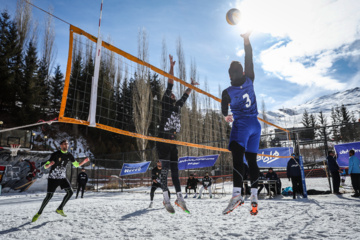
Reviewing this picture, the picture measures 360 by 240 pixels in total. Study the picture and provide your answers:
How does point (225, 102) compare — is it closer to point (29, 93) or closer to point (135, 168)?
point (135, 168)

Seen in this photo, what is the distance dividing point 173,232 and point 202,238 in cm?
61

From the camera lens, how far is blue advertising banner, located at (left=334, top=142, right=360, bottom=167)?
898 centimetres

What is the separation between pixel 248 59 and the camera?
285cm

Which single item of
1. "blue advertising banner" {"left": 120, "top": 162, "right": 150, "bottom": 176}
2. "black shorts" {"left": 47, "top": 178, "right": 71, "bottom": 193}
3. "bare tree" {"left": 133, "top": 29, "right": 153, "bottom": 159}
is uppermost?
"bare tree" {"left": 133, "top": 29, "right": 153, "bottom": 159}

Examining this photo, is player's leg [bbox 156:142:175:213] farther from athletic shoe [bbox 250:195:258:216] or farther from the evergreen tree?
the evergreen tree

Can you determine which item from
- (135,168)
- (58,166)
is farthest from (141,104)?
(58,166)

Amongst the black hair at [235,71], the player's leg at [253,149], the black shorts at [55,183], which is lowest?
the black shorts at [55,183]

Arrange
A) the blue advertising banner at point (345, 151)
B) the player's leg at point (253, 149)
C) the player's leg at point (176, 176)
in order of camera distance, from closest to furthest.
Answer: the player's leg at point (253, 149) < the player's leg at point (176, 176) < the blue advertising banner at point (345, 151)

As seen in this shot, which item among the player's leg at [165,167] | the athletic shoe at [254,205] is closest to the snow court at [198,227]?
the player's leg at [165,167]

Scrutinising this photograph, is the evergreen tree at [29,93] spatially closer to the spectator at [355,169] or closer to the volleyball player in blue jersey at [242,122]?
the volleyball player in blue jersey at [242,122]

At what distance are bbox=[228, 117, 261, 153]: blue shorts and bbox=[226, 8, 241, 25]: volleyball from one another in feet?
3.97

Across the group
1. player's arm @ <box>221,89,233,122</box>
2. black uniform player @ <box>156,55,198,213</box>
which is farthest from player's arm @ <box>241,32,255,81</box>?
black uniform player @ <box>156,55,198,213</box>

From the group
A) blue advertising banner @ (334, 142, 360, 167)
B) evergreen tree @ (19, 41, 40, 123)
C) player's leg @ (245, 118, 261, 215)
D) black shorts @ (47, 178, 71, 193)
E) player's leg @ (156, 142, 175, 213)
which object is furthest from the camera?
evergreen tree @ (19, 41, 40, 123)

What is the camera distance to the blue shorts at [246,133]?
2576 millimetres
